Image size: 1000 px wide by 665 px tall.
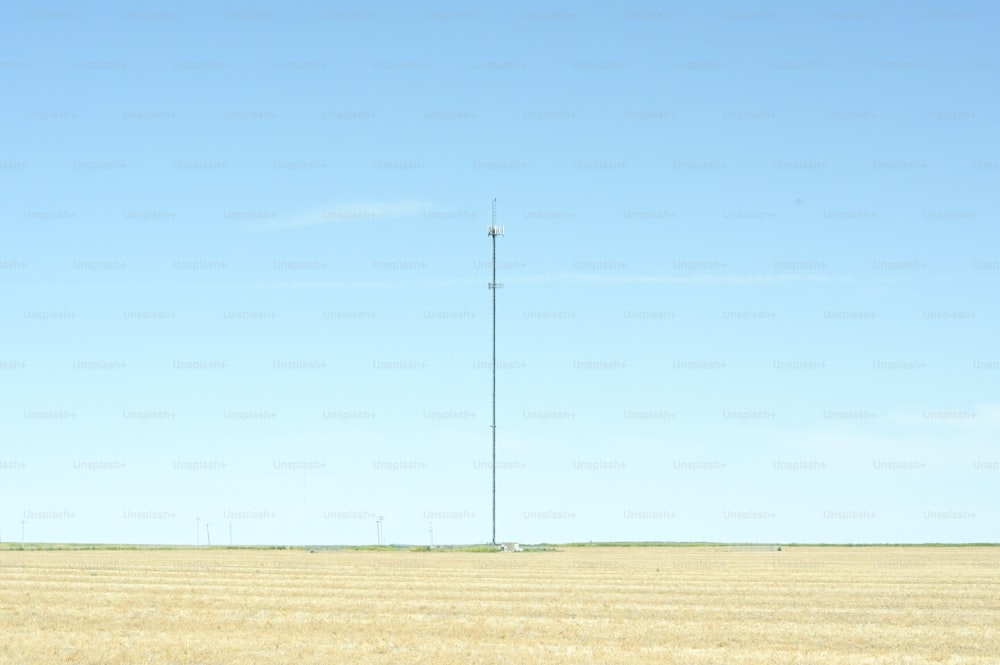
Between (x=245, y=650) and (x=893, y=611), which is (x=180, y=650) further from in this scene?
(x=893, y=611)

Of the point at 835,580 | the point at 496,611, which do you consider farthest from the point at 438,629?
the point at 835,580

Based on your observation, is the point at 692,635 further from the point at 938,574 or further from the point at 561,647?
the point at 938,574

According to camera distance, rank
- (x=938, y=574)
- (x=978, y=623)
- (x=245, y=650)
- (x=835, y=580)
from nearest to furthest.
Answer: (x=245, y=650)
(x=978, y=623)
(x=835, y=580)
(x=938, y=574)

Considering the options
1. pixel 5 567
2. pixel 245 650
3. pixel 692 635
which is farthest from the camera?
pixel 5 567

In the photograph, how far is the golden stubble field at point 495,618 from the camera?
26859 mm

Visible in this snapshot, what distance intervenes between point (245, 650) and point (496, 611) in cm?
990

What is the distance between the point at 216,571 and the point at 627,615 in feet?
93.2

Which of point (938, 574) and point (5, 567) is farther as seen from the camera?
point (5, 567)

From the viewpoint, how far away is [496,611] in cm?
3528

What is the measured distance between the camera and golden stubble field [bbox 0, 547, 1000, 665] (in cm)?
2686

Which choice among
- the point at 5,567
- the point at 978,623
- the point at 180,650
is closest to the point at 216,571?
the point at 5,567

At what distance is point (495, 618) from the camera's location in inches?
1314

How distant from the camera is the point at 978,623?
33.2 meters

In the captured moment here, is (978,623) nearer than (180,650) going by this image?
No
